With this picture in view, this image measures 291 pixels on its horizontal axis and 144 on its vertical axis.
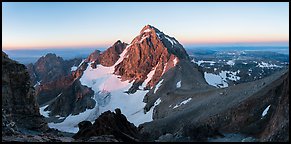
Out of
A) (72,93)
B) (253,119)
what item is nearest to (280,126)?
(253,119)

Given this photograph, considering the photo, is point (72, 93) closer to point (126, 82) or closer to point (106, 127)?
point (126, 82)

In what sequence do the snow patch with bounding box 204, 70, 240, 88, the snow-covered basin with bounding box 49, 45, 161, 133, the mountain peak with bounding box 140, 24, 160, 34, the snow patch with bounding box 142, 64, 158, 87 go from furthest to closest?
the mountain peak with bounding box 140, 24, 160, 34
the snow patch with bounding box 204, 70, 240, 88
the snow patch with bounding box 142, 64, 158, 87
the snow-covered basin with bounding box 49, 45, 161, 133

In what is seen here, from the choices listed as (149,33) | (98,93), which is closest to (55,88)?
(98,93)

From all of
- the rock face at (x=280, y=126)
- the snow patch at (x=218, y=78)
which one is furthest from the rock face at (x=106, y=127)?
the snow patch at (x=218, y=78)

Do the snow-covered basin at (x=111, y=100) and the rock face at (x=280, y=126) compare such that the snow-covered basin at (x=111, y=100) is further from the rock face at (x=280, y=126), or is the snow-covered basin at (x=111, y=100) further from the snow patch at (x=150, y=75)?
the rock face at (x=280, y=126)

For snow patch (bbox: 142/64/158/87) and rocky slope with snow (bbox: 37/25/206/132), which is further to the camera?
snow patch (bbox: 142/64/158/87)

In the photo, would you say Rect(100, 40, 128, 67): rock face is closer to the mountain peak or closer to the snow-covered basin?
the snow-covered basin

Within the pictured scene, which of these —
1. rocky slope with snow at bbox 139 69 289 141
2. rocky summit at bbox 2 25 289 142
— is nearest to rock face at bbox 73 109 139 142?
rocky summit at bbox 2 25 289 142
